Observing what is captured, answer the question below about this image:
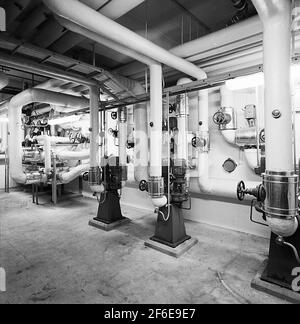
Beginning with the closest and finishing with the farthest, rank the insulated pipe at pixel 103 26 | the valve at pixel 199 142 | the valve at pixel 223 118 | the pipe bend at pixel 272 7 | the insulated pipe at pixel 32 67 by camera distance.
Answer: the pipe bend at pixel 272 7
the insulated pipe at pixel 103 26
the insulated pipe at pixel 32 67
the valve at pixel 223 118
the valve at pixel 199 142

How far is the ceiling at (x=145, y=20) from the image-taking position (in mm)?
2010

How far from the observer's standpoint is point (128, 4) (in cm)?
167

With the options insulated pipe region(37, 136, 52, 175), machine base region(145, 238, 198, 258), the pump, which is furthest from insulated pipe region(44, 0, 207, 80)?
insulated pipe region(37, 136, 52, 175)

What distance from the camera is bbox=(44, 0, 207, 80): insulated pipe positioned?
4.78 feet

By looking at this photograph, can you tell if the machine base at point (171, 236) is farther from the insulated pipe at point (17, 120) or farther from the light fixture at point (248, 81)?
the insulated pipe at point (17, 120)

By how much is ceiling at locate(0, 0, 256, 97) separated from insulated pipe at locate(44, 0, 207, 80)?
0.19 m

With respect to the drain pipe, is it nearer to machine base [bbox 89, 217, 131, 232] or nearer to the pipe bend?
the pipe bend

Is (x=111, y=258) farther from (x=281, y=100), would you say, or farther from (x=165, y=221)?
(x=281, y=100)

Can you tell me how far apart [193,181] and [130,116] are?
73.5 inches

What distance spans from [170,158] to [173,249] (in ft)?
3.73

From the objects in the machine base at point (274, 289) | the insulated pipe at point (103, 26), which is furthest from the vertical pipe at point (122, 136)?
the machine base at point (274, 289)

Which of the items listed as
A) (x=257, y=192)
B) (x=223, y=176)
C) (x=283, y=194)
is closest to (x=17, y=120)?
(x=223, y=176)

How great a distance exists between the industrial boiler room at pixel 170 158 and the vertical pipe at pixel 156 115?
0.04 ft

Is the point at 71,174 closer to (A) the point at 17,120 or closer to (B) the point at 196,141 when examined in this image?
(A) the point at 17,120
